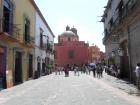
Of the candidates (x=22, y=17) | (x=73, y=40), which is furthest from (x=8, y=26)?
(x=73, y=40)

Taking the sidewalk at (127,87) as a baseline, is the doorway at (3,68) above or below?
above

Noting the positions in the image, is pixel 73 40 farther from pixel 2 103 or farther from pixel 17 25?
pixel 2 103

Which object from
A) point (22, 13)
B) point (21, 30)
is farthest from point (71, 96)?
point (22, 13)

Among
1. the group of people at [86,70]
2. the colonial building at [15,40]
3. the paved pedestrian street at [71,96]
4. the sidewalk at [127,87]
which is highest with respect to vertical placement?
the colonial building at [15,40]

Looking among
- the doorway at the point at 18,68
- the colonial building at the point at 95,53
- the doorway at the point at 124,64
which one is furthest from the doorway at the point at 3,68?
the colonial building at the point at 95,53

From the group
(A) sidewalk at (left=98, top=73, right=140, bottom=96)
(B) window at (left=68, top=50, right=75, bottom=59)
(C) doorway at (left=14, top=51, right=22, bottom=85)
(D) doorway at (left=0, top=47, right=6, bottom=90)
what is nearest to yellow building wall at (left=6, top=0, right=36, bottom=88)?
(D) doorway at (left=0, top=47, right=6, bottom=90)

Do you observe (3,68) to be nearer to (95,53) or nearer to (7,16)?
(7,16)

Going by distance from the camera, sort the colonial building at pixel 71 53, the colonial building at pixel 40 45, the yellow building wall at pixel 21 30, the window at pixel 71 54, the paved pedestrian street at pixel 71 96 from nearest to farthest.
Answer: the paved pedestrian street at pixel 71 96
the yellow building wall at pixel 21 30
the colonial building at pixel 40 45
the window at pixel 71 54
the colonial building at pixel 71 53

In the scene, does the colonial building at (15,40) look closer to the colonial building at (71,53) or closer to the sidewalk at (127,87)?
the sidewalk at (127,87)

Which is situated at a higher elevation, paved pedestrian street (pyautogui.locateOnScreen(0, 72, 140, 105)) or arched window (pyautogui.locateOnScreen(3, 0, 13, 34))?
arched window (pyautogui.locateOnScreen(3, 0, 13, 34))

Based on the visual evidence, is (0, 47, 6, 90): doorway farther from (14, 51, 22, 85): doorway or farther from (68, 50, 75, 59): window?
(68, 50, 75, 59): window

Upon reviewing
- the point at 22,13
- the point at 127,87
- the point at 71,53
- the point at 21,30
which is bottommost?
the point at 127,87

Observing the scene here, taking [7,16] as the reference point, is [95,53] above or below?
above

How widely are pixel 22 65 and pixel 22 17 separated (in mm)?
4356
